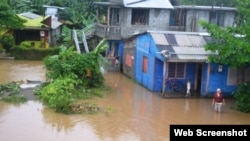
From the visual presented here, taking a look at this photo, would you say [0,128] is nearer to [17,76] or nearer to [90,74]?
[90,74]

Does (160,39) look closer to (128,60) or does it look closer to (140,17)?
(128,60)

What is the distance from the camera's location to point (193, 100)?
822 inches

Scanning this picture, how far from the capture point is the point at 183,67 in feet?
72.1

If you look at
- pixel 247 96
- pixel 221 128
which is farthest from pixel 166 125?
pixel 221 128

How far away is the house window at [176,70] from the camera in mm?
21688

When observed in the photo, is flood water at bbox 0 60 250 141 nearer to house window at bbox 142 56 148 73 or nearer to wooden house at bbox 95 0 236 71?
house window at bbox 142 56 148 73

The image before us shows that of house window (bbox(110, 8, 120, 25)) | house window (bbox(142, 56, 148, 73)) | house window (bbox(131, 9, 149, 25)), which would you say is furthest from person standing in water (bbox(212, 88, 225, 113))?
house window (bbox(110, 8, 120, 25))

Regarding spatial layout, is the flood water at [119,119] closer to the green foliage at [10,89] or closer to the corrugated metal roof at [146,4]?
the green foliage at [10,89]

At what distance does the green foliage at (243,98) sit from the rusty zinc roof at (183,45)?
2.57 m

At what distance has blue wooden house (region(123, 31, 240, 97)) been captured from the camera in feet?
69.2

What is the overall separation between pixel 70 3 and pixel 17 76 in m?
22.3

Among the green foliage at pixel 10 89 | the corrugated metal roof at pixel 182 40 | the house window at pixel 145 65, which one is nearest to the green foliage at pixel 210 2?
the house window at pixel 145 65

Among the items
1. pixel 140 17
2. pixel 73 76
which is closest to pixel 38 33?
pixel 140 17

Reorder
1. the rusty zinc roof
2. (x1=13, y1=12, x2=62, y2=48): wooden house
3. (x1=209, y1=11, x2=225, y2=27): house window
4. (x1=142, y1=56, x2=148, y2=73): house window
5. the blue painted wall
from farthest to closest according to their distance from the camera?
(x1=13, y1=12, x2=62, y2=48): wooden house → (x1=209, y1=11, x2=225, y2=27): house window → (x1=142, y1=56, x2=148, y2=73): house window → the blue painted wall → the rusty zinc roof
